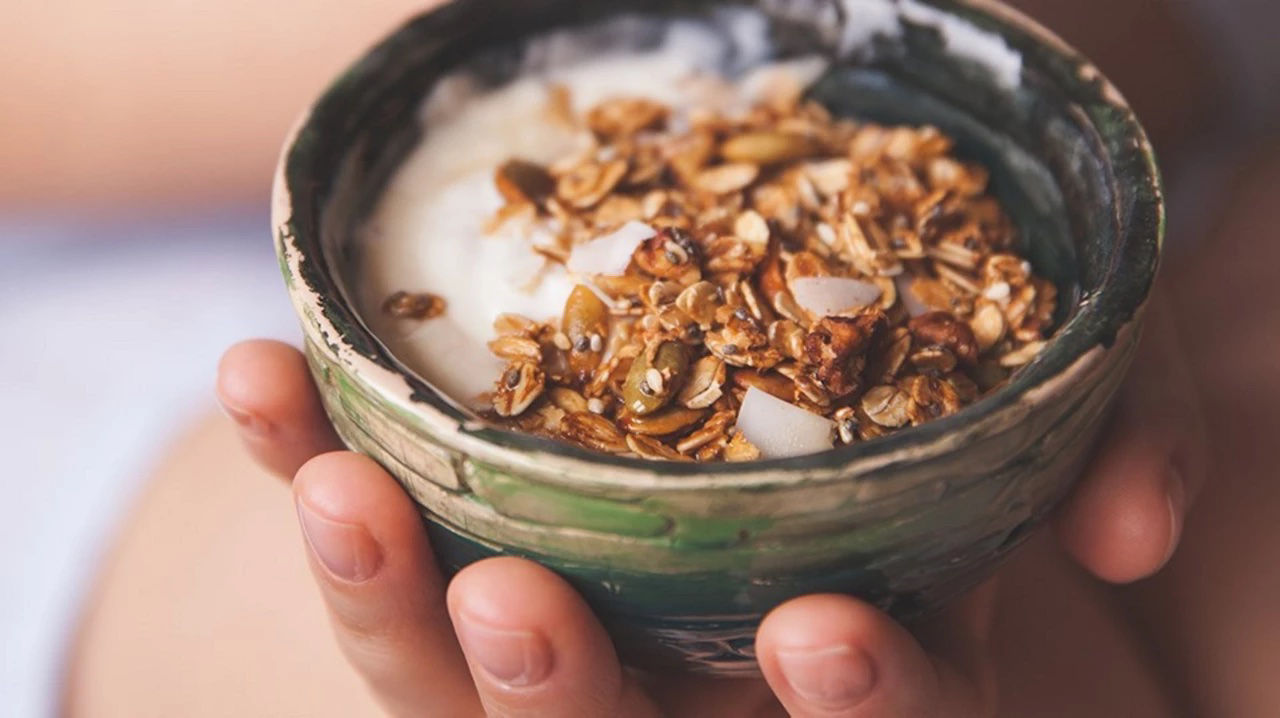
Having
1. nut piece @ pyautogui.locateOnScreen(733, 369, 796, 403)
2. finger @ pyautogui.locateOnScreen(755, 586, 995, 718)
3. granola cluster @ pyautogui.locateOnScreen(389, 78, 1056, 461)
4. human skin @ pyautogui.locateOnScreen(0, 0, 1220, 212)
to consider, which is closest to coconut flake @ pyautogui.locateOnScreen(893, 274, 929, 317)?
granola cluster @ pyautogui.locateOnScreen(389, 78, 1056, 461)

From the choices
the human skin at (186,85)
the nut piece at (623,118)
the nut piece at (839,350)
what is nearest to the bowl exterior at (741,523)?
the nut piece at (839,350)

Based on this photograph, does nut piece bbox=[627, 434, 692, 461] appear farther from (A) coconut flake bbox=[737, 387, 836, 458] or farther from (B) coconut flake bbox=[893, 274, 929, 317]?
(B) coconut flake bbox=[893, 274, 929, 317]

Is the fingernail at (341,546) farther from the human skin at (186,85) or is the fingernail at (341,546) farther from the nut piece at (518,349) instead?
the human skin at (186,85)

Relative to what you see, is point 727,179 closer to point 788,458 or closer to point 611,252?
point 611,252

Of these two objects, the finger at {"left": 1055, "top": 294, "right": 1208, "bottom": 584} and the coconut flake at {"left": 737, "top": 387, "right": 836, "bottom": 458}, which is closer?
the coconut flake at {"left": 737, "top": 387, "right": 836, "bottom": 458}

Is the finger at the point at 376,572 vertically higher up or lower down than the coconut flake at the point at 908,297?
lower down

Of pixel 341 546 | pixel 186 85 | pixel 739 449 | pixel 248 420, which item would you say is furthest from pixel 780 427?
pixel 186 85

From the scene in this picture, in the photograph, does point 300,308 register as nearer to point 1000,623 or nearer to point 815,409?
point 815,409

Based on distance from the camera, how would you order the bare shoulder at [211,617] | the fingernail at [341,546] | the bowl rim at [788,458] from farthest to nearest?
the bare shoulder at [211,617], the fingernail at [341,546], the bowl rim at [788,458]
